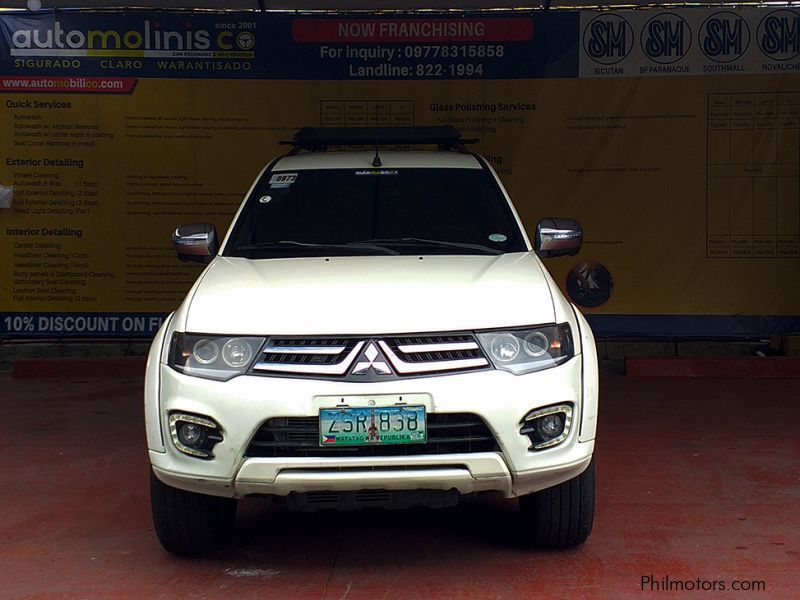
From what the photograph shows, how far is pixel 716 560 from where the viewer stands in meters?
4.35

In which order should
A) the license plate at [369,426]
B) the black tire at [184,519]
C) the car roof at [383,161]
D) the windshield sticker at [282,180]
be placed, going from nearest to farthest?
the license plate at [369,426] → the black tire at [184,519] → the windshield sticker at [282,180] → the car roof at [383,161]

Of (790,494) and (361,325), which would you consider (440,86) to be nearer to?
(790,494)

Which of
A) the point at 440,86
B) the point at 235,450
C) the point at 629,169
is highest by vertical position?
the point at 440,86

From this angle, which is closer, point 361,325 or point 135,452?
point 361,325

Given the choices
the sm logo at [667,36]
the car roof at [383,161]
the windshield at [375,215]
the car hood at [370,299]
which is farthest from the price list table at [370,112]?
the car hood at [370,299]

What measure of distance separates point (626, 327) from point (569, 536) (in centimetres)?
520

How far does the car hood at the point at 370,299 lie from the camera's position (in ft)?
12.8

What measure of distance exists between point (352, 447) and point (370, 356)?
331 mm

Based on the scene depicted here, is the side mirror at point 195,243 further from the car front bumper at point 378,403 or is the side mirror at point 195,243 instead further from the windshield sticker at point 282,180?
the car front bumper at point 378,403

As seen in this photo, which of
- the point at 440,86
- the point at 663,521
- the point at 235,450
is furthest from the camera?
the point at 440,86

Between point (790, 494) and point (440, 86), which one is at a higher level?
point (440, 86)

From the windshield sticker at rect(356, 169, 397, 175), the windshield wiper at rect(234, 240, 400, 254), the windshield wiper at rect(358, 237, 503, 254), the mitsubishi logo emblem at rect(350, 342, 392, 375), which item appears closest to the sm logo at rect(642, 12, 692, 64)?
the windshield sticker at rect(356, 169, 397, 175)

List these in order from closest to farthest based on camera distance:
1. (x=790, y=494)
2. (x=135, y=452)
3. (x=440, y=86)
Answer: (x=790, y=494) → (x=135, y=452) → (x=440, y=86)

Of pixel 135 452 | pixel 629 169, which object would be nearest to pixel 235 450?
pixel 135 452
